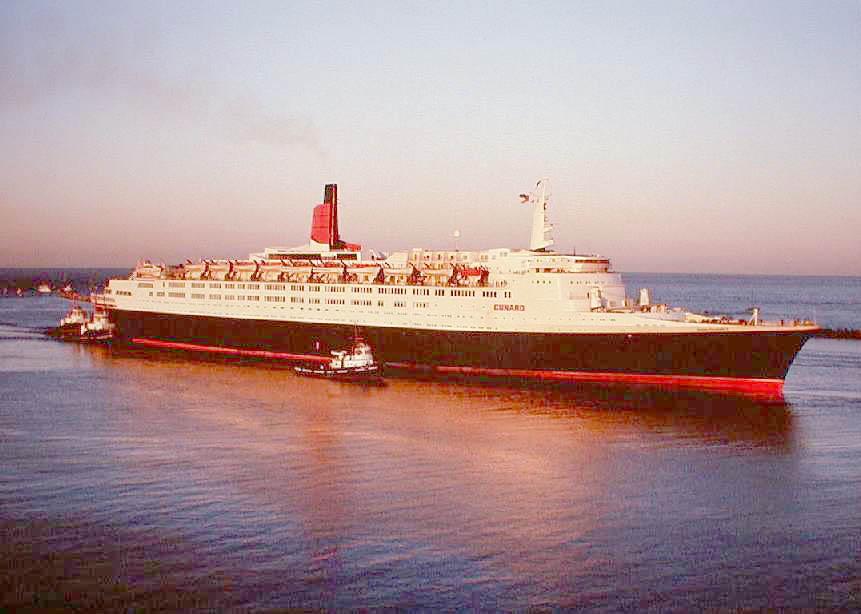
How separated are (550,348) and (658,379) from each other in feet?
17.1

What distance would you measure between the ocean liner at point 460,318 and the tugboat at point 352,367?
9.16 feet

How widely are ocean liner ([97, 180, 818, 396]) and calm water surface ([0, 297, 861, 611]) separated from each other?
8.04 feet

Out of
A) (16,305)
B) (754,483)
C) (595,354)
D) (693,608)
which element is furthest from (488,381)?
(16,305)

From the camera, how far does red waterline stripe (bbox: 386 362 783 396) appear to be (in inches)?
1555

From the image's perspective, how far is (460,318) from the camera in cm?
4584

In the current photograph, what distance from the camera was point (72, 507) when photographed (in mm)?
21500

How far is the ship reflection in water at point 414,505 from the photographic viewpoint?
17.3 meters

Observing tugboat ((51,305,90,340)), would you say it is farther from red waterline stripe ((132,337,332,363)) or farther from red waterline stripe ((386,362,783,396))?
red waterline stripe ((386,362,783,396))

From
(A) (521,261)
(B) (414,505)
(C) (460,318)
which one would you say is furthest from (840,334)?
(B) (414,505)

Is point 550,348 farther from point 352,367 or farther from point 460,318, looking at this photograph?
point 352,367

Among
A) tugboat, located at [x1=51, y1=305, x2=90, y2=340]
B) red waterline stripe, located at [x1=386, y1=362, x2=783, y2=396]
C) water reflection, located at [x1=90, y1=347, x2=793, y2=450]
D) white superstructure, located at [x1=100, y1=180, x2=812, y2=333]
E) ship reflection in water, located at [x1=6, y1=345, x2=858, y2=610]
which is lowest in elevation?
ship reflection in water, located at [x1=6, y1=345, x2=858, y2=610]

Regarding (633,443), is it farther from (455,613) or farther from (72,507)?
(72,507)

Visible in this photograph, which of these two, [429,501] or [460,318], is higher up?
[460,318]

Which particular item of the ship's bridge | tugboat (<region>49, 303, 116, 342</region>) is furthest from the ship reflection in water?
tugboat (<region>49, 303, 116, 342</region>)
